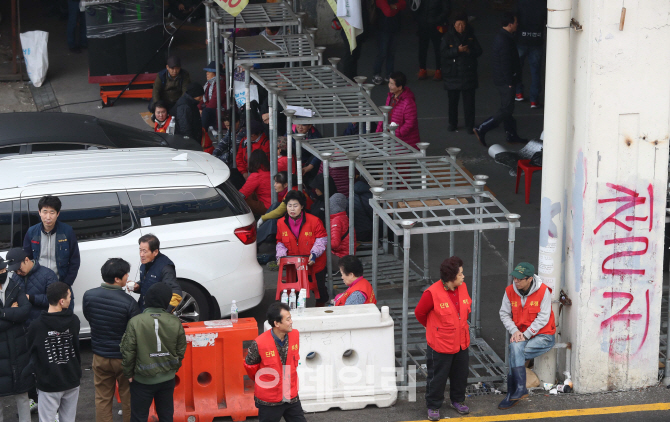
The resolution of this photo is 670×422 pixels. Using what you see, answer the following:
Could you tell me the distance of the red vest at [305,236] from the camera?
884 centimetres

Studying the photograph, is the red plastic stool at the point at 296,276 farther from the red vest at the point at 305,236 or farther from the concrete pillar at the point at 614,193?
the concrete pillar at the point at 614,193

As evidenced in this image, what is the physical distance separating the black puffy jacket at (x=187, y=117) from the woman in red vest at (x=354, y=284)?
5.61 metres

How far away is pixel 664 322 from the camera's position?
28.1 ft

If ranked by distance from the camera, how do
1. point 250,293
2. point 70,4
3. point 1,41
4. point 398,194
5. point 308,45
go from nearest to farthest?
point 398,194, point 250,293, point 308,45, point 70,4, point 1,41

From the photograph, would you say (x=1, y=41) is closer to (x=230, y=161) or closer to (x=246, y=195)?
(x=230, y=161)

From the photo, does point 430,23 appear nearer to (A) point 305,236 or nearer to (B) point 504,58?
(B) point 504,58

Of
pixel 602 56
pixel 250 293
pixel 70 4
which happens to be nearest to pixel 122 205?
pixel 250 293

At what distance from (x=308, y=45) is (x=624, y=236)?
6.73m

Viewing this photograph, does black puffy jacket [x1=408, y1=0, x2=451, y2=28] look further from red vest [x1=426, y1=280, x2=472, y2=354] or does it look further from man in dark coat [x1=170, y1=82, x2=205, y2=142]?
red vest [x1=426, y1=280, x2=472, y2=354]

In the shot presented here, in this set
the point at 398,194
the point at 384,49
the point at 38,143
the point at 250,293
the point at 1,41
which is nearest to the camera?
the point at 398,194

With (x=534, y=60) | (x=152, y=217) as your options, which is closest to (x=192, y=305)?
(x=152, y=217)

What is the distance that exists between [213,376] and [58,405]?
126 cm

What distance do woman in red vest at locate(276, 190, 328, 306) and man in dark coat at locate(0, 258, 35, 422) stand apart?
307 cm

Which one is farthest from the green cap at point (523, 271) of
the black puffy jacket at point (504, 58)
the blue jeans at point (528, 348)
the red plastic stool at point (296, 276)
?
the black puffy jacket at point (504, 58)
